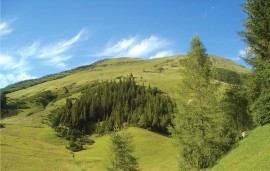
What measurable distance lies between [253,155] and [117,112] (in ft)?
415

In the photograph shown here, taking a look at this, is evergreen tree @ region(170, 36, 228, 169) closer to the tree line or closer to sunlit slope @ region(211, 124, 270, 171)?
sunlit slope @ region(211, 124, 270, 171)

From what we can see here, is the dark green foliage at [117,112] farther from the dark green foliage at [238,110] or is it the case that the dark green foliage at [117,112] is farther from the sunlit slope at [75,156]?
the dark green foliage at [238,110]

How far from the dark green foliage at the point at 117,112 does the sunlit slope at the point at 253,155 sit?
9448 centimetres

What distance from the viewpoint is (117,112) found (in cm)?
14950

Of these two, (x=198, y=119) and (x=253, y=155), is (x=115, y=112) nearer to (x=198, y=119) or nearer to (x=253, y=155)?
(x=198, y=119)

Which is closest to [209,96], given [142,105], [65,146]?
[65,146]

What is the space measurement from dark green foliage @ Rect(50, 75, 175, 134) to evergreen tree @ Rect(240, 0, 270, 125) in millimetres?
89453

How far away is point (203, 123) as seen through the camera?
118 feet

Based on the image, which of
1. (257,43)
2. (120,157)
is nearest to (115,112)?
(120,157)

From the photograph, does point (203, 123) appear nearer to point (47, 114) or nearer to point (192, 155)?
point (192, 155)

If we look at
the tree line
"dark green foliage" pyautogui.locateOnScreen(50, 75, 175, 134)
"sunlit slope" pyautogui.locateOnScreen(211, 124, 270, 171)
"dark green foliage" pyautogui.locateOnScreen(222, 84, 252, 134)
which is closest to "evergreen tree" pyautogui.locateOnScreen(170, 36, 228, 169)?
"sunlit slope" pyautogui.locateOnScreen(211, 124, 270, 171)

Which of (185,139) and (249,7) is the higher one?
(249,7)

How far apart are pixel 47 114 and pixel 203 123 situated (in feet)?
493

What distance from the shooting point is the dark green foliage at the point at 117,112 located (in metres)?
129
